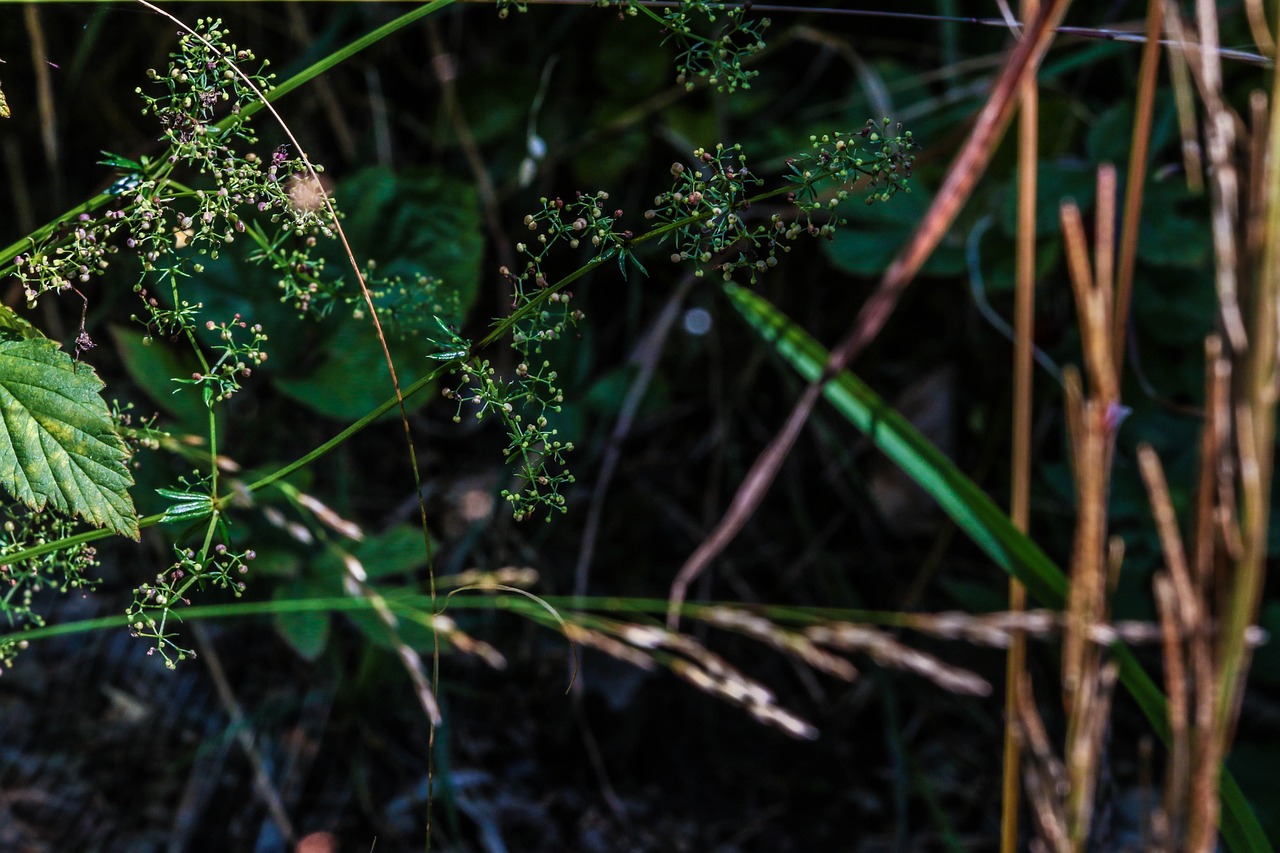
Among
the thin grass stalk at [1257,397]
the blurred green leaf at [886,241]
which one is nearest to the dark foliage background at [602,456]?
the blurred green leaf at [886,241]

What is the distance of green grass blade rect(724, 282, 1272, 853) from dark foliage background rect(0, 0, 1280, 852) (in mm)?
550

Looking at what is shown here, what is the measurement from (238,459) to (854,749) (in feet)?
3.52

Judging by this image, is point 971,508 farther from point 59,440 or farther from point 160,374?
point 160,374

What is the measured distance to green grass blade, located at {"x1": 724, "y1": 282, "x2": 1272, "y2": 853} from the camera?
0.85 meters

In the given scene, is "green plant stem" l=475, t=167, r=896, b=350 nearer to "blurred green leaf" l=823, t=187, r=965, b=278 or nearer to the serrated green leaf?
the serrated green leaf

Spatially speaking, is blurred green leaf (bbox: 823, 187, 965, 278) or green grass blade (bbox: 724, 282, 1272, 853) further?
blurred green leaf (bbox: 823, 187, 965, 278)

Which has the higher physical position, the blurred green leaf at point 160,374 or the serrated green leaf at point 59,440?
the blurred green leaf at point 160,374

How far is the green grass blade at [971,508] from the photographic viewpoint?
0.85 meters

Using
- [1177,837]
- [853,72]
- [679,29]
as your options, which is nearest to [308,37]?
[853,72]

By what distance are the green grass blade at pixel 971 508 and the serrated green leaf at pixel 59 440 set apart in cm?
59

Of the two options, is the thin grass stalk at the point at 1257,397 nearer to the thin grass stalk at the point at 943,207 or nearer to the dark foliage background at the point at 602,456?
the thin grass stalk at the point at 943,207

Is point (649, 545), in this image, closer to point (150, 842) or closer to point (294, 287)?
point (150, 842)

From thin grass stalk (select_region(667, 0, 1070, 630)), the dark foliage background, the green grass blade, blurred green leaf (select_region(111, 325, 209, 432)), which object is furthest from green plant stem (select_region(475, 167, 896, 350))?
blurred green leaf (select_region(111, 325, 209, 432))

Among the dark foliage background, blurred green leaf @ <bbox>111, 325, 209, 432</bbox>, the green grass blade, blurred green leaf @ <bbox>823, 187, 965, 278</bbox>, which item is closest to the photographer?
the green grass blade
